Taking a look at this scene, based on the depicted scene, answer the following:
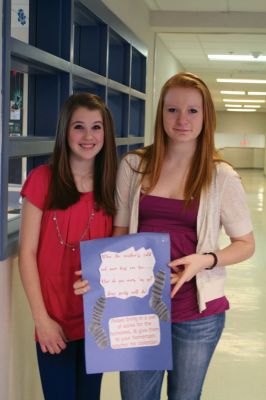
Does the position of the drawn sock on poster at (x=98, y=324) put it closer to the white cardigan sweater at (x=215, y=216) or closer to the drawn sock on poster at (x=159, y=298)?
the drawn sock on poster at (x=159, y=298)

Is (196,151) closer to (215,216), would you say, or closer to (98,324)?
(215,216)

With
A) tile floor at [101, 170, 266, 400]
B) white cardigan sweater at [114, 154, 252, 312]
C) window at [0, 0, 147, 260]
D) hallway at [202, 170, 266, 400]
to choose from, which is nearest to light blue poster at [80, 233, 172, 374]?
white cardigan sweater at [114, 154, 252, 312]

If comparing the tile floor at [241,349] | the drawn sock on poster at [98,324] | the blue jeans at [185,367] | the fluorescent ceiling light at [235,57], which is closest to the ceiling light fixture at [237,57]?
the fluorescent ceiling light at [235,57]

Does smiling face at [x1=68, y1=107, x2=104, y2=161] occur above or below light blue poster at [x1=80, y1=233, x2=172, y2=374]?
above

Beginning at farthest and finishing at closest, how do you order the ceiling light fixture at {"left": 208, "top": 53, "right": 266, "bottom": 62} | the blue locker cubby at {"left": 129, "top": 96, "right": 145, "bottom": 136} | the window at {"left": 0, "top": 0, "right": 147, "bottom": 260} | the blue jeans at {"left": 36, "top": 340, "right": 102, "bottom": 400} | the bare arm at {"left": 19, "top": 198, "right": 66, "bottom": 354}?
the ceiling light fixture at {"left": 208, "top": 53, "right": 266, "bottom": 62}, the blue locker cubby at {"left": 129, "top": 96, "right": 145, "bottom": 136}, the window at {"left": 0, "top": 0, "right": 147, "bottom": 260}, the blue jeans at {"left": 36, "top": 340, "right": 102, "bottom": 400}, the bare arm at {"left": 19, "top": 198, "right": 66, "bottom": 354}

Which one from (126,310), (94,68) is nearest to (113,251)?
(126,310)

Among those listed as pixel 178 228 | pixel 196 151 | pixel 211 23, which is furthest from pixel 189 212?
pixel 211 23

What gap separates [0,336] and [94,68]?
2414mm

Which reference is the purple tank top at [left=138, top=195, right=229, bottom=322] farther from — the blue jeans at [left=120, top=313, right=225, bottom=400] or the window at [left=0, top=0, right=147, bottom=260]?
the window at [left=0, top=0, right=147, bottom=260]

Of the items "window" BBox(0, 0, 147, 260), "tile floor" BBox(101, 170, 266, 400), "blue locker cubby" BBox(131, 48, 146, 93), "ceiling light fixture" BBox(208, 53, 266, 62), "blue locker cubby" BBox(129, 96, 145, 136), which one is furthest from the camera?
"ceiling light fixture" BBox(208, 53, 266, 62)

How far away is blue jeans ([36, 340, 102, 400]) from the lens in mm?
2096

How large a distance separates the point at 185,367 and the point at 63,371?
0.46 metres

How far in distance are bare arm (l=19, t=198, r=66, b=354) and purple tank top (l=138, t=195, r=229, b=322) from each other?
0.37m

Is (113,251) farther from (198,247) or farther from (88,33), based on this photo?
(88,33)
